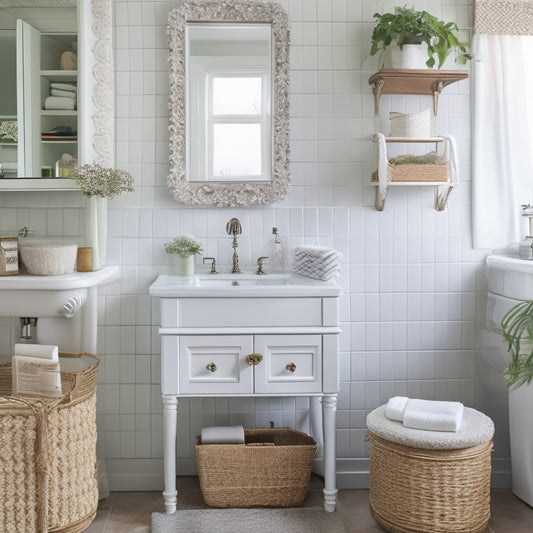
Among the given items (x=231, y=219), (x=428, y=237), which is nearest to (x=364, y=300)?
(x=428, y=237)

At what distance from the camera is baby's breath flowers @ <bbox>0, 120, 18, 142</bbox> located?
2.79 meters

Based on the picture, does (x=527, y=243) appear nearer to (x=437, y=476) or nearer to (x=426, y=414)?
(x=426, y=414)

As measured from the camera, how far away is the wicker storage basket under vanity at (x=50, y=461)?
7.47 ft

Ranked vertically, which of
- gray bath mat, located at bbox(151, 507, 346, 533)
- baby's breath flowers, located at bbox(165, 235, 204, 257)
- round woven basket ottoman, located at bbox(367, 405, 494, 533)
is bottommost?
gray bath mat, located at bbox(151, 507, 346, 533)

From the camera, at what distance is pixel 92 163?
285 centimetres

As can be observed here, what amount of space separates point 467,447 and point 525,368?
14.5 inches

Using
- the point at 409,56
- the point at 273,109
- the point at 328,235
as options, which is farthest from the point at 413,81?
the point at 328,235

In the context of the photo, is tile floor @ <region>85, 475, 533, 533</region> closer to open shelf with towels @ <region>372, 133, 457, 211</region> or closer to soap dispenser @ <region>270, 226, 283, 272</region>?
soap dispenser @ <region>270, 226, 283, 272</region>

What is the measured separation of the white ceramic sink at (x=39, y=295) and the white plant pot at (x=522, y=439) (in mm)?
1722

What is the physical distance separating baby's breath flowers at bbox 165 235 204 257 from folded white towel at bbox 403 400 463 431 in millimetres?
1049

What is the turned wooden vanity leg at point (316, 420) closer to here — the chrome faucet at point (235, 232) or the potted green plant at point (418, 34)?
the chrome faucet at point (235, 232)

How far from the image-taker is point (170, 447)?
263 centimetres

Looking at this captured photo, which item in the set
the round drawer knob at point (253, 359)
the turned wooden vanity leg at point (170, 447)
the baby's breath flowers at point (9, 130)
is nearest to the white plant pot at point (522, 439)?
the round drawer knob at point (253, 359)

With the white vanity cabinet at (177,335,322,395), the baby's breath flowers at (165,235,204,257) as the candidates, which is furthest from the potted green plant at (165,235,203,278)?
the white vanity cabinet at (177,335,322,395)
